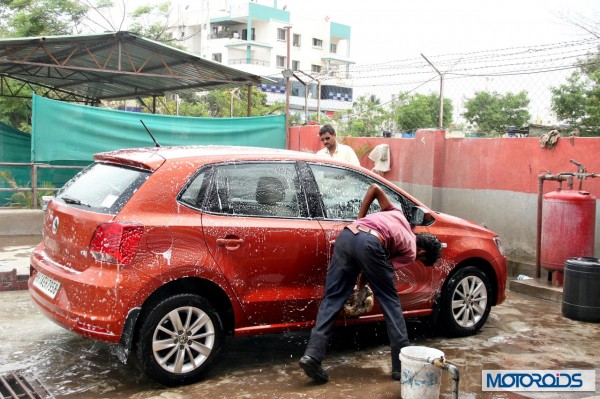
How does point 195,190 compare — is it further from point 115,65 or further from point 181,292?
point 115,65

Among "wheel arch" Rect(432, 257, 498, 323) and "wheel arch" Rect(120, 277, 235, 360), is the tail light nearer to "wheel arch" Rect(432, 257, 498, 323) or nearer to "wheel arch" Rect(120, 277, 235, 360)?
"wheel arch" Rect(120, 277, 235, 360)

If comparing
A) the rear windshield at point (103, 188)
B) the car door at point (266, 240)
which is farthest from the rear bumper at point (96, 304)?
the car door at point (266, 240)

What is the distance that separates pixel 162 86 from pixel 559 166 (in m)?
10.3

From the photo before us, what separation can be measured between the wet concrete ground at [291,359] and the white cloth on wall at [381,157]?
5.11m

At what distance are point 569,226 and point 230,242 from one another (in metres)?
4.69

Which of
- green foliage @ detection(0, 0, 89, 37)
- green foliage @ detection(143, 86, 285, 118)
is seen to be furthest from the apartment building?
green foliage @ detection(0, 0, 89, 37)

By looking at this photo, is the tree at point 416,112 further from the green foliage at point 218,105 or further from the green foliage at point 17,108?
the green foliage at point 17,108

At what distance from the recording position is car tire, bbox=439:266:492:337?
5.96 metres

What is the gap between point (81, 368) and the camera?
4.99m

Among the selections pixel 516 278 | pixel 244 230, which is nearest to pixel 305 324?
pixel 244 230

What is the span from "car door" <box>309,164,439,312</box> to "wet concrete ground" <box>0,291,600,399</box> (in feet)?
1.68

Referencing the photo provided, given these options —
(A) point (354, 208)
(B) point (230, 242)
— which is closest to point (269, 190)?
(B) point (230, 242)

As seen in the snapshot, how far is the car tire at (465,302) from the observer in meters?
5.96

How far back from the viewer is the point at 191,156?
495 cm
